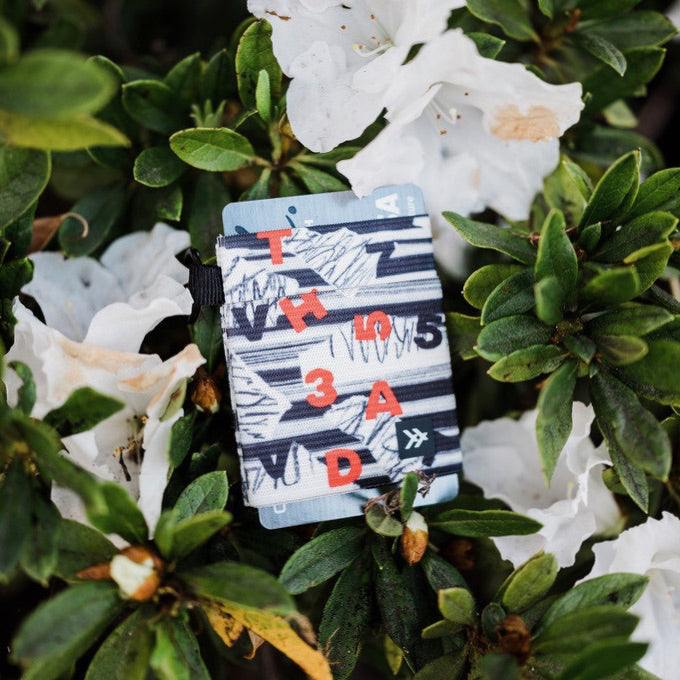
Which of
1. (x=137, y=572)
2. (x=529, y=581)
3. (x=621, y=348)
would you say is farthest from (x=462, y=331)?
(x=137, y=572)

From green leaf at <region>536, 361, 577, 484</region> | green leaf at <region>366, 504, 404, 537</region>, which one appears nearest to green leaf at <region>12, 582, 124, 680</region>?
green leaf at <region>366, 504, 404, 537</region>

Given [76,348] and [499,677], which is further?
[76,348]

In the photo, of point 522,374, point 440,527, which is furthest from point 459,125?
point 440,527

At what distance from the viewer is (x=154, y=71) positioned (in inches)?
60.9

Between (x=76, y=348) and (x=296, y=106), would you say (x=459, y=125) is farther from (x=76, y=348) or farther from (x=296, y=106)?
(x=76, y=348)

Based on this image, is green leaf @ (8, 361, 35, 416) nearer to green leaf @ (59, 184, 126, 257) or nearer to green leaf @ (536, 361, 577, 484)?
green leaf @ (59, 184, 126, 257)

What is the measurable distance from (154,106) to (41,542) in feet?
2.37

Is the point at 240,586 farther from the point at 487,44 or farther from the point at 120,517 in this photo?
the point at 487,44

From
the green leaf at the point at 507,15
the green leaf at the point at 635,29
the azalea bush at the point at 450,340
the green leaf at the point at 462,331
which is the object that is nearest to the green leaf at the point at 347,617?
the azalea bush at the point at 450,340

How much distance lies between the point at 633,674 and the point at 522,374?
43 centimetres

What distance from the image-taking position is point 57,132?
0.81m

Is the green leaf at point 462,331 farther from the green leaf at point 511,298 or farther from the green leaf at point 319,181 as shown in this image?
the green leaf at point 319,181

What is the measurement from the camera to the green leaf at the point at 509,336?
0.98 metres

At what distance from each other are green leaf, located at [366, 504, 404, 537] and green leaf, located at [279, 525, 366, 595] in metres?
0.06
